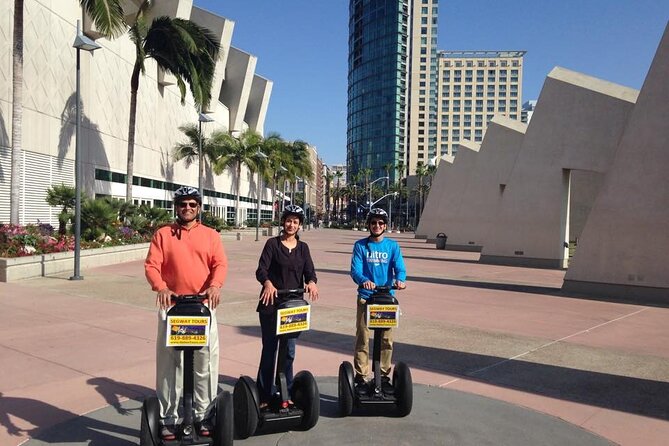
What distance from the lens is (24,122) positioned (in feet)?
73.5

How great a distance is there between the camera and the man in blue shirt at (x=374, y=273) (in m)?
4.56

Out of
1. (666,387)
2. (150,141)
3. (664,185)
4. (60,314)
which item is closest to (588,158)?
(664,185)

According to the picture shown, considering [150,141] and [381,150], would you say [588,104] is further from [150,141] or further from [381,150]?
[381,150]

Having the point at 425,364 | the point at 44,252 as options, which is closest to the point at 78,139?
the point at 44,252

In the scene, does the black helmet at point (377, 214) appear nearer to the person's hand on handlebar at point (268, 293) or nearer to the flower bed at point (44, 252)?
the person's hand on handlebar at point (268, 293)

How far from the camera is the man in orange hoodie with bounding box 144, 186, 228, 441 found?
145 inches

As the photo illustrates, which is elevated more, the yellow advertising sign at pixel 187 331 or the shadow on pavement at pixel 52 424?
the yellow advertising sign at pixel 187 331

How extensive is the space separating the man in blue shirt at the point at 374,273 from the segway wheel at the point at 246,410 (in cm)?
95

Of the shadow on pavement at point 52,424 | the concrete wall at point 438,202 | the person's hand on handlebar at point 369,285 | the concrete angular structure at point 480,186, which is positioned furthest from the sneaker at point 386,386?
the concrete wall at point 438,202

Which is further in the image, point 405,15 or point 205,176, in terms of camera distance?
point 405,15

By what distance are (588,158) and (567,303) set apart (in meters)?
9.23

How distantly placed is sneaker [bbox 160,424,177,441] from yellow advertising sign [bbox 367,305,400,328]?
1.65m

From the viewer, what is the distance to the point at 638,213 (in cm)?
1254

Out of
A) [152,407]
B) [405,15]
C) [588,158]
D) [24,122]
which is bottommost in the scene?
[152,407]
